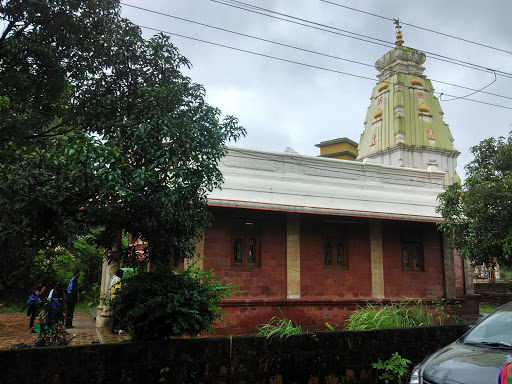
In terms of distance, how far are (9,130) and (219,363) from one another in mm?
4433

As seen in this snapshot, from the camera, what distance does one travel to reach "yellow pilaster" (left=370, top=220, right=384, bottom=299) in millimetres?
13195

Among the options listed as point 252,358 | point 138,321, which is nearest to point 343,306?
point 252,358

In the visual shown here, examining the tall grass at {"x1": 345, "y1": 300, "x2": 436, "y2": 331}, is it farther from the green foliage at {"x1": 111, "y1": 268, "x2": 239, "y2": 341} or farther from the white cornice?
the white cornice

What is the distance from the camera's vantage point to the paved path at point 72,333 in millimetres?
9805

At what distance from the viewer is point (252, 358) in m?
5.59

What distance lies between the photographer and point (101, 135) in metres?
5.43

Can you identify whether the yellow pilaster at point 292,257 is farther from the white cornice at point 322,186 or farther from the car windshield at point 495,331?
the car windshield at point 495,331

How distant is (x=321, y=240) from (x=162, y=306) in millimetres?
8312

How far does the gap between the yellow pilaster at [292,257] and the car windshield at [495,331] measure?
6.91 m

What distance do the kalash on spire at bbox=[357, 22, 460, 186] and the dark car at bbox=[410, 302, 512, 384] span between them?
926 inches

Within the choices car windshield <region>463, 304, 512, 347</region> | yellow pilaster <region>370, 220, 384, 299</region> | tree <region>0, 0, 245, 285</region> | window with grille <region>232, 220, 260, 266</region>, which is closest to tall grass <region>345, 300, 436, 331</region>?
car windshield <region>463, 304, 512, 347</region>

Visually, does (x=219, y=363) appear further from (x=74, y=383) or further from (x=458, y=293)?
(x=458, y=293)

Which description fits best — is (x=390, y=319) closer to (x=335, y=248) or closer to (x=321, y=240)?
(x=321, y=240)

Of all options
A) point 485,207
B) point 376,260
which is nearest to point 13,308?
point 376,260
